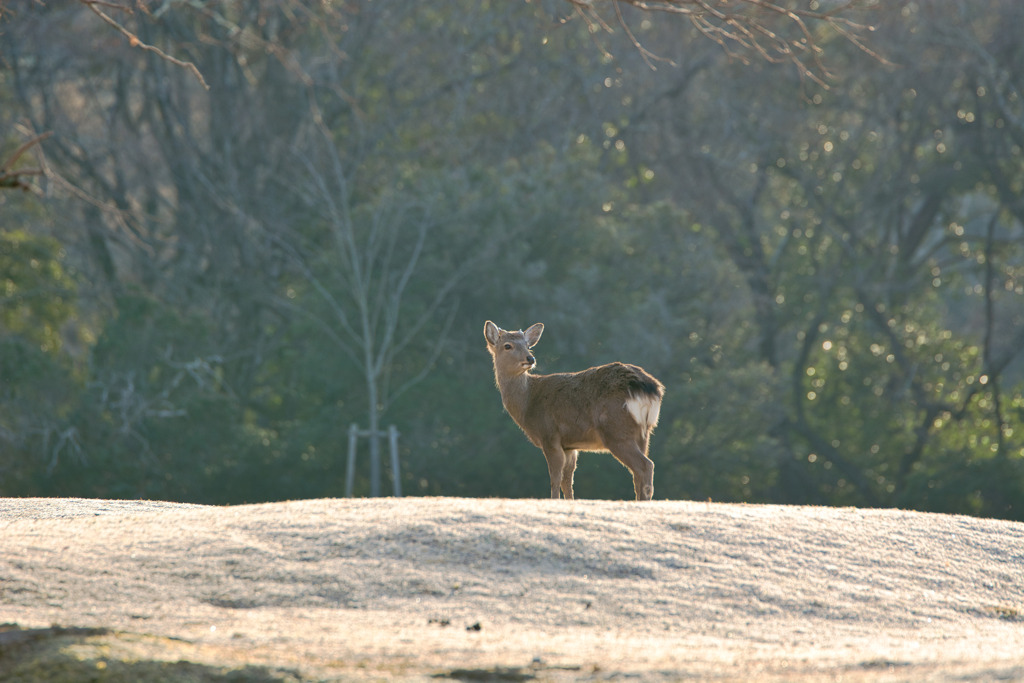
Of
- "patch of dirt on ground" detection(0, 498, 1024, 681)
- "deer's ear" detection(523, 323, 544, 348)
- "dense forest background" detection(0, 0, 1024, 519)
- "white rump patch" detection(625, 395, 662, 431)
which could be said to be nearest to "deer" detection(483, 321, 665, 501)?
"white rump patch" detection(625, 395, 662, 431)

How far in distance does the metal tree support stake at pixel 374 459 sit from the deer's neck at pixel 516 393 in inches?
576

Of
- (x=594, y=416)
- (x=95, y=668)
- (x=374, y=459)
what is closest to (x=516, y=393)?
(x=594, y=416)

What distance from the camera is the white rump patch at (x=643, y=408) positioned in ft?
31.0

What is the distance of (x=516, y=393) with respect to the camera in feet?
34.2

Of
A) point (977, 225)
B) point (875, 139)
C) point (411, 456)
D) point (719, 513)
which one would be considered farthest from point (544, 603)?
point (977, 225)

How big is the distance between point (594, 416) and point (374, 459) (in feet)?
55.2

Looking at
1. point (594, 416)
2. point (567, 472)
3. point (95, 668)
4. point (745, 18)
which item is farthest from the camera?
point (567, 472)

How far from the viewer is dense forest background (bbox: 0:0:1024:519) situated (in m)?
26.5

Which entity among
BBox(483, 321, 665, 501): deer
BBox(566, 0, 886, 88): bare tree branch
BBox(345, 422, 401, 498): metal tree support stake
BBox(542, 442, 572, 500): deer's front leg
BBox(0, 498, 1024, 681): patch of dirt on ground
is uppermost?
BBox(566, 0, 886, 88): bare tree branch

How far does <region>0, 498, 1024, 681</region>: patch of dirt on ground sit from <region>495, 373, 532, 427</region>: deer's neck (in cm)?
197

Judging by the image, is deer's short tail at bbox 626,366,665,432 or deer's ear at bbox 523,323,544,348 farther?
deer's ear at bbox 523,323,544,348

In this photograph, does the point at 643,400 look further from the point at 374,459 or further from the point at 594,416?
the point at 374,459

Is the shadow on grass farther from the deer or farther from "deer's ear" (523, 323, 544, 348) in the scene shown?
"deer's ear" (523, 323, 544, 348)

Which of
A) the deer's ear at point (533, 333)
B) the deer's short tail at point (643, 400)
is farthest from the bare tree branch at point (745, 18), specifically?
the deer's ear at point (533, 333)
